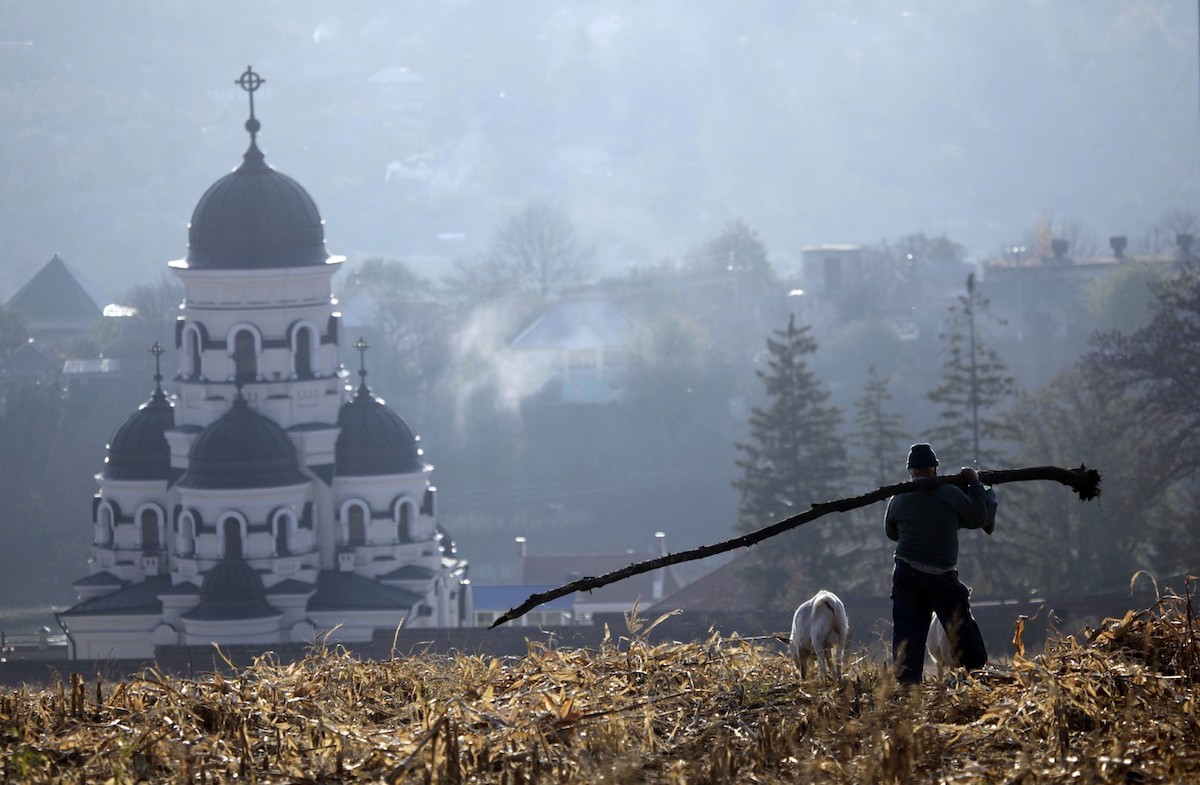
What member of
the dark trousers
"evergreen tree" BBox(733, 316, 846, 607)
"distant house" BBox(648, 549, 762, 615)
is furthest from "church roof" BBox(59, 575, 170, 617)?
the dark trousers

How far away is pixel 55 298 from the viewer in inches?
3187

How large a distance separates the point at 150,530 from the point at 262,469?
3.26 metres

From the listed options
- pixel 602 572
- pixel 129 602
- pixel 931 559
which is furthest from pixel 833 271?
pixel 931 559

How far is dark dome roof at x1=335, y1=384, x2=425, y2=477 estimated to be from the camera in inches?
1420

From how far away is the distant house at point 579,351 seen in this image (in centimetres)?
7731

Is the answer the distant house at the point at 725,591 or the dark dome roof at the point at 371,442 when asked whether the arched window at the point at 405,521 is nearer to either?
Answer: the dark dome roof at the point at 371,442

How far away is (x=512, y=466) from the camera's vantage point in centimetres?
6944

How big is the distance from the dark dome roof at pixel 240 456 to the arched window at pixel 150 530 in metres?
→ 1.94

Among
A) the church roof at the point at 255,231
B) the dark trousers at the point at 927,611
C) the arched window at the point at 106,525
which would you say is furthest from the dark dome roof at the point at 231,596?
the dark trousers at the point at 927,611

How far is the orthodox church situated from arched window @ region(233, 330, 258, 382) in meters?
0.04

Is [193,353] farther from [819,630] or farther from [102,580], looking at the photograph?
[819,630]

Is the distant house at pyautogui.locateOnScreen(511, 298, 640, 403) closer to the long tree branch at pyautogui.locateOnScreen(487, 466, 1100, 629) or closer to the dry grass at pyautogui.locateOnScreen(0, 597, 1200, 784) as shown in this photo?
the dry grass at pyautogui.locateOnScreen(0, 597, 1200, 784)

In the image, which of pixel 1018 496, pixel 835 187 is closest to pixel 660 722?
pixel 1018 496

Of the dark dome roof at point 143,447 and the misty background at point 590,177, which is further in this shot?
the misty background at point 590,177
